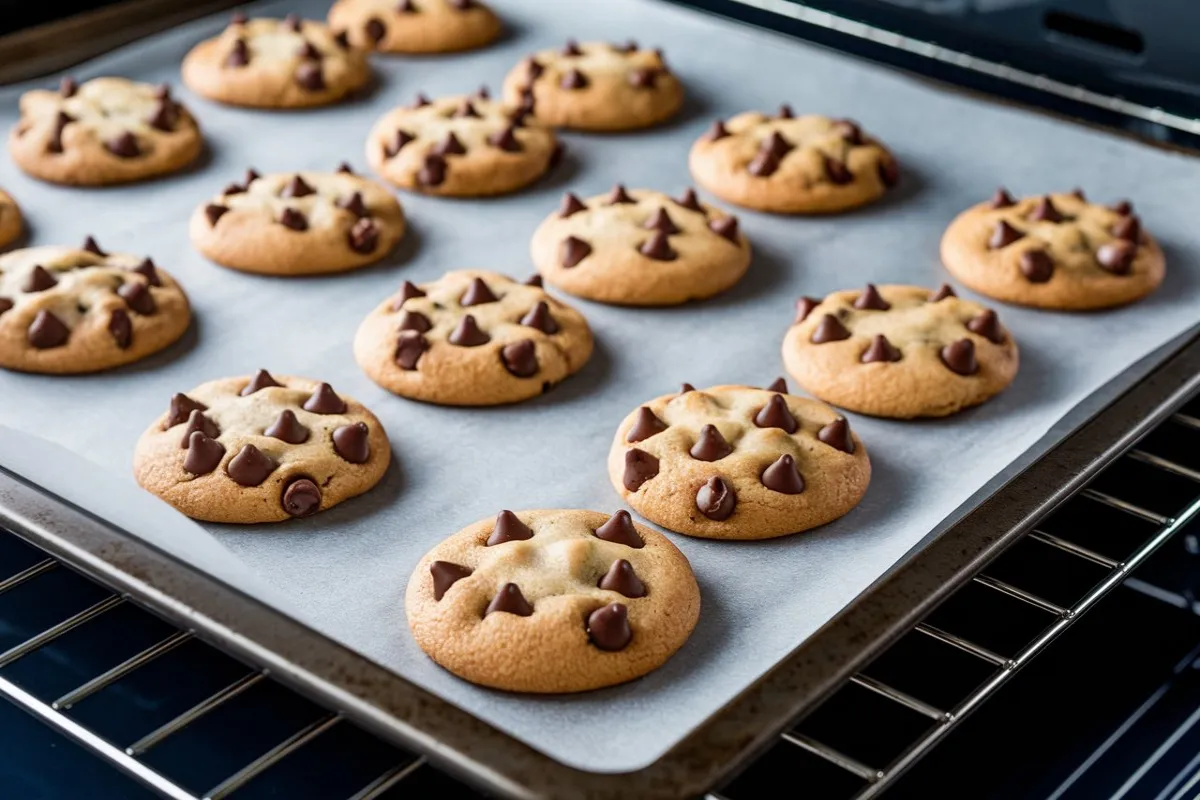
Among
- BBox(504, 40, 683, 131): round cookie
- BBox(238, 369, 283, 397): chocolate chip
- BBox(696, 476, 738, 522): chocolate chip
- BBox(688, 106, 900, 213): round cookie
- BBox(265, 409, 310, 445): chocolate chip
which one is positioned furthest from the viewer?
BBox(504, 40, 683, 131): round cookie

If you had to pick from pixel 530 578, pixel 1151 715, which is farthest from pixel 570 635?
pixel 1151 715

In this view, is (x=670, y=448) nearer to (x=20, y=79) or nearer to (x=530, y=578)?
(x=530, y=578)

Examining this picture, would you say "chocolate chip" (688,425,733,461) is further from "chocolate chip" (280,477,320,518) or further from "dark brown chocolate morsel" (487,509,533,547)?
"chocolate chip" (280,477,320,518)

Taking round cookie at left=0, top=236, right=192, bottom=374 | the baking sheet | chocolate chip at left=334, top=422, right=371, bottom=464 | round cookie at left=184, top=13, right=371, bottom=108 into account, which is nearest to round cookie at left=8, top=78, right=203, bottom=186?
the baking sheet

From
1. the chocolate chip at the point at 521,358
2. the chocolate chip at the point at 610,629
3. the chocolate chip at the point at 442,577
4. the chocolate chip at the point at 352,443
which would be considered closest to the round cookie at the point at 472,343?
the chocolate chip at the point at 521,358

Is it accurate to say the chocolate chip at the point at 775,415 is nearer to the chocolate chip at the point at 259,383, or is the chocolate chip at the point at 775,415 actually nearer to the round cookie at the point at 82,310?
the chocolate chip at the point at 259,383
